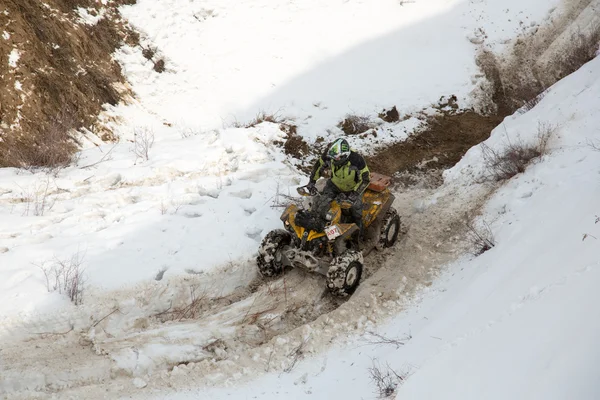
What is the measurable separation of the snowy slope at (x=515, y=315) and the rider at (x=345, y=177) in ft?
5.34

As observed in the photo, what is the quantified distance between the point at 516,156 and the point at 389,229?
263cm

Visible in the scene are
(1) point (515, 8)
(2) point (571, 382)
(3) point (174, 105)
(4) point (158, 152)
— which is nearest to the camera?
(2) point (571, 382)

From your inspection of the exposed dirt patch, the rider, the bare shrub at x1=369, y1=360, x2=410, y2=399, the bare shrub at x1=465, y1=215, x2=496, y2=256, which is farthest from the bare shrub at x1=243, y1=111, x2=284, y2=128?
the bare shrub at x1=369, y1=360, x2=410, y2=399

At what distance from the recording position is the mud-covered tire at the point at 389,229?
8.16 meters

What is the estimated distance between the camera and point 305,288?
7359 millimetres

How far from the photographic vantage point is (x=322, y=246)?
7363 millimetres

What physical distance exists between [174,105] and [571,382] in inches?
449

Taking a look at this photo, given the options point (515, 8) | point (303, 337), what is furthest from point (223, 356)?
point (515, 8)

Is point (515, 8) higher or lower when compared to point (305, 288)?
higher

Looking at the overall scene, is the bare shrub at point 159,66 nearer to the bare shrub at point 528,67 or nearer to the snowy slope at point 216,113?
the snowy slope at point 216,113

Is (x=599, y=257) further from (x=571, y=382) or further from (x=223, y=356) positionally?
(x=223, y=356)

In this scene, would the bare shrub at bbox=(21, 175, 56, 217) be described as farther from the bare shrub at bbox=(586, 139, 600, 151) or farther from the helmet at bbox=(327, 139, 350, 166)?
the bare shrub at bbox=(586, 139, 600, 151)

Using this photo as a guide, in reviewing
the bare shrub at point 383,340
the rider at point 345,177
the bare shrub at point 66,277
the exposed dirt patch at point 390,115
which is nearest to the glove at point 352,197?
the rider at point 345,177

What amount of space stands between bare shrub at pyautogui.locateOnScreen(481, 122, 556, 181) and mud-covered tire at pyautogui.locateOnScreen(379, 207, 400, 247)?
6.89 feet
